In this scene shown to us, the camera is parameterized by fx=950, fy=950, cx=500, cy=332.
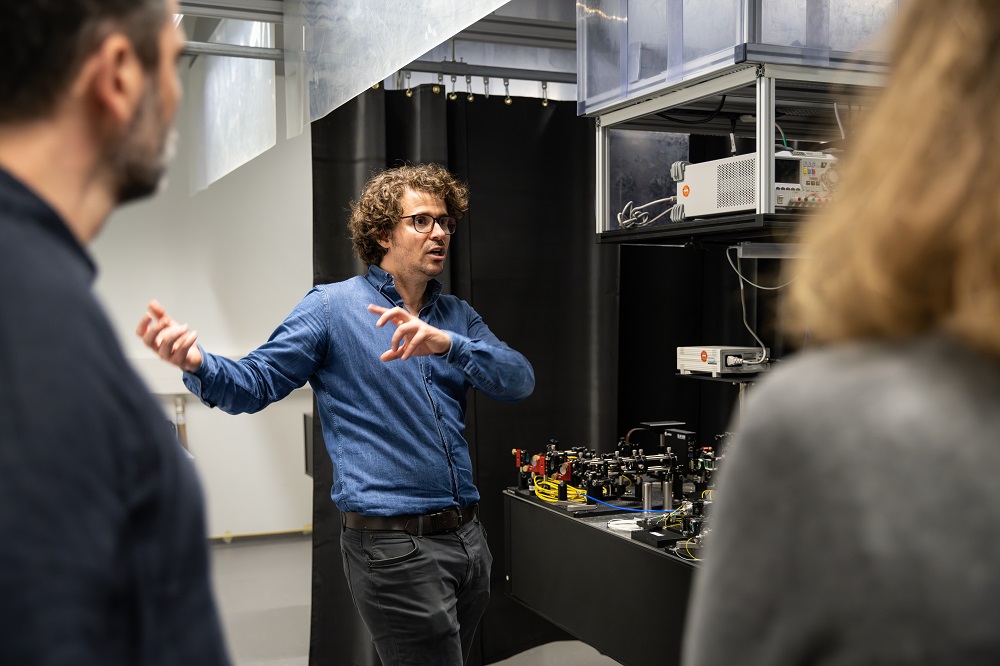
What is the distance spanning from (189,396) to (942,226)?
19.1 ft

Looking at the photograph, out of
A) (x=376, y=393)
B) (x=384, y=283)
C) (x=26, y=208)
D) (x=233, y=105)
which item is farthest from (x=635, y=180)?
(x=26, y=208)

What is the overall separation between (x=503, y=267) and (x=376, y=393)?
5.48ft

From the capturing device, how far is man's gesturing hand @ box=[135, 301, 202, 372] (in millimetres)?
2066

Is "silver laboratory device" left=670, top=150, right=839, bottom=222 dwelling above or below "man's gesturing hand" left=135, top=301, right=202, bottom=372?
above

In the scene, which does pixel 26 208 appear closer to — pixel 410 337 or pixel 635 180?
pixel 410 337

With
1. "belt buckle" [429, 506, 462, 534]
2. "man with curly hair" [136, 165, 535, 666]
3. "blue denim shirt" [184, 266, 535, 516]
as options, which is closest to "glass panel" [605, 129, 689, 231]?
"man with curly hair" [136, 165, 535, 666]

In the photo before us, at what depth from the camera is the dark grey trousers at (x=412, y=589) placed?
7.69 feet

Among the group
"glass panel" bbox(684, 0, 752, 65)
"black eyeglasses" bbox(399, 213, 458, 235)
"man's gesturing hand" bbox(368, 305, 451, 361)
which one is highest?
"glass panel" bbox(684, 0, 752, 65)

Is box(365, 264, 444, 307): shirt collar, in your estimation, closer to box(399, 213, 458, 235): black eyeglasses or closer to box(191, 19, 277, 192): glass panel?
box(399, 213, 458, 235): black eyeglasses

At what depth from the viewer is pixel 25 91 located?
70cm

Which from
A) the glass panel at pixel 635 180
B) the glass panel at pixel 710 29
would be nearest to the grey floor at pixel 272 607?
the glass panel at pixel 635 180

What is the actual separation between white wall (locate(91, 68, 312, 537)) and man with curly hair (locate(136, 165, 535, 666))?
11.5 feet

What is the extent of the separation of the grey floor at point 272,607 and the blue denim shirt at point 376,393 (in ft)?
4.37

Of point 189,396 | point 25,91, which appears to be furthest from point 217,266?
point 25,91
